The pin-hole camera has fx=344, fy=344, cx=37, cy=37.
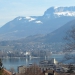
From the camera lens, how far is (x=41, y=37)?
Result: 152375 mm

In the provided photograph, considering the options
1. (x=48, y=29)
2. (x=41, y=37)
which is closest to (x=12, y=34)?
(x=48, y=29)

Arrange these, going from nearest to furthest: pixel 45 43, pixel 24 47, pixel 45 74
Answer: pixel 45 74, pixel 24 47, pixel 45 43

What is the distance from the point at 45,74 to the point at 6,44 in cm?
12122

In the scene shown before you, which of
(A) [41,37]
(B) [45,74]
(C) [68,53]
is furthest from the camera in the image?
(A) [41,37]

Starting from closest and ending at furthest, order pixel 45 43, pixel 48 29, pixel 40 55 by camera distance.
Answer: pixel 40 55 < pixel 45 43 < pixel 48 29

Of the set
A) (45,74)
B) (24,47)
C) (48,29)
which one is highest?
(48,29)

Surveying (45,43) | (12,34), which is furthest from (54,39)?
(12,34)

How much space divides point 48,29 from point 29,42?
5172cm

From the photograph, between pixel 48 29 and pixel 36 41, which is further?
pixel 48 29

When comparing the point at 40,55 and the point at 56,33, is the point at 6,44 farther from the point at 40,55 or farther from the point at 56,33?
the point at 40,55

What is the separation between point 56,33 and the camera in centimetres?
14688

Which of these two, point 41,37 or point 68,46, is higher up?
point 41,37

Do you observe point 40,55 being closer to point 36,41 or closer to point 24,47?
point 24,47

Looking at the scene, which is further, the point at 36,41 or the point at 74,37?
the point at 36,41
